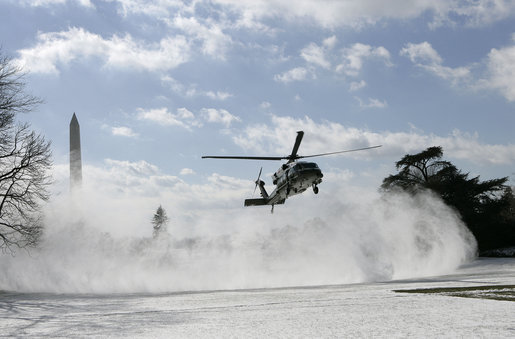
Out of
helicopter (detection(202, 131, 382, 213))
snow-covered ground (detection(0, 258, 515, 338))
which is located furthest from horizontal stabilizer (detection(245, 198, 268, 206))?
snow-covered ground (detection(0, 258, 515, 338))

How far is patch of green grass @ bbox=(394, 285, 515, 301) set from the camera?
14727 millimetres

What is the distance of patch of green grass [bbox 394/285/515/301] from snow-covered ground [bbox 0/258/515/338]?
87cm

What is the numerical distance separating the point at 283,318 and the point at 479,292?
28.4ft

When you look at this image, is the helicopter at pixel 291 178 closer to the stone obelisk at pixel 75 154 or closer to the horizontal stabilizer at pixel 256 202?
the horizontal stabilizer at pixel 256 202

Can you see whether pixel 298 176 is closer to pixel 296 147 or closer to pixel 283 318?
pixel 296 147

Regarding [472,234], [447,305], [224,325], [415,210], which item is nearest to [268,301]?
[224,325]

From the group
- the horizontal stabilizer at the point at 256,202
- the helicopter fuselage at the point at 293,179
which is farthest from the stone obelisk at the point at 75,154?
the helicopter fuselage at the point at 293,179

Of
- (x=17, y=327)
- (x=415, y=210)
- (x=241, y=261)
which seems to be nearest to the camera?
(x=17, y=327)

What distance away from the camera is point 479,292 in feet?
52.4

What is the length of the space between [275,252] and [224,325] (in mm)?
25708

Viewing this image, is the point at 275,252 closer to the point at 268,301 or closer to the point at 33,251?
the point at 33,251

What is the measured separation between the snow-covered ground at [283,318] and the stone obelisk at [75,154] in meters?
29.4

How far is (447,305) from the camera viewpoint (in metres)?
12.9

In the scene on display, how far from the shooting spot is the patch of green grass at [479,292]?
48.3 ft
